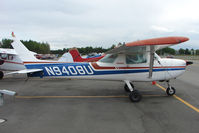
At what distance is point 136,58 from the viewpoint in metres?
5.50

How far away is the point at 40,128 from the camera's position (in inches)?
131

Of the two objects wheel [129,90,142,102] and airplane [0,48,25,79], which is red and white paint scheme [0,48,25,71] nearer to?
airplane [0,48,25,79]

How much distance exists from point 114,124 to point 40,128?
5.38ft

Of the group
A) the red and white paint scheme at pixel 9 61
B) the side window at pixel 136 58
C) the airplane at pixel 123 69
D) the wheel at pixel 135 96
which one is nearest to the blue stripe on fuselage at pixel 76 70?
the airplane at pixel 123 69

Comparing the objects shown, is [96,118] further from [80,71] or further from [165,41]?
[165,41]

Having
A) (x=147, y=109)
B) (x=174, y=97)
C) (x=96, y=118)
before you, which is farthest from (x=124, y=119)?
(x=174, y=97)

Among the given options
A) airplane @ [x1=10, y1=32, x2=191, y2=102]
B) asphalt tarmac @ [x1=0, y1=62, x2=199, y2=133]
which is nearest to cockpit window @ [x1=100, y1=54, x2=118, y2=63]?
airplane @ [x1=10, y1=32, x2=191, y2=102]

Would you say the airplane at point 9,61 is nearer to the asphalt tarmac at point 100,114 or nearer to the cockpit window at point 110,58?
the asphalt tarmac at point 100,114

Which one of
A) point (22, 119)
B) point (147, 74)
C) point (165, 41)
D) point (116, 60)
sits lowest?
point (22, 119)

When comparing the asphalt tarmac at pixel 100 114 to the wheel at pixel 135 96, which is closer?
the asphalt tarmac at pixel 100 114

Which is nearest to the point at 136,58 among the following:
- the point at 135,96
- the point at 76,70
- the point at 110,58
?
the point at 110,58

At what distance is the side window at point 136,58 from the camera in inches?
215

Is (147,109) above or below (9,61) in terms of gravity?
below

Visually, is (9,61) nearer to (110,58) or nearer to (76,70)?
(76,70)
